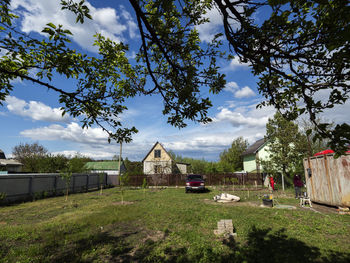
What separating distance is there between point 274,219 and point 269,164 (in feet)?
51.6

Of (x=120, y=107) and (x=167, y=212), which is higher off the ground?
(x=120, y=107)

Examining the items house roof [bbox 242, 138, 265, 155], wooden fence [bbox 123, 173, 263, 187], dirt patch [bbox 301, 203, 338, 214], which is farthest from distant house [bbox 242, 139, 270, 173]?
dirt patch [bbox 301, 203, 338, 214]

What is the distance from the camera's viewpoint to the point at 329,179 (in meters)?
9.87

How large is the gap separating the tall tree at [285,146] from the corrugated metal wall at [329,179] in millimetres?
9497

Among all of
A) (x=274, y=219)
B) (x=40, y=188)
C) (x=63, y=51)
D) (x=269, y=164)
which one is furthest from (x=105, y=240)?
(x=269, y=164)

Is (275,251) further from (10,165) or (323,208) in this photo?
(10,165)

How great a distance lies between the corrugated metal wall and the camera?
8977 mm

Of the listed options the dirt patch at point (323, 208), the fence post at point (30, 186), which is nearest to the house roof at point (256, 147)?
the dirt patch at point (323, 208)

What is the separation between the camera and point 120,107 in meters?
4.51

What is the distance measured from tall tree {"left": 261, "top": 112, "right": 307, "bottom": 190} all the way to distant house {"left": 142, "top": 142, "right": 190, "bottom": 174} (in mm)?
17157

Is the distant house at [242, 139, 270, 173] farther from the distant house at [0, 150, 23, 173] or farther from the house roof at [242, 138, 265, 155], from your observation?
the distant house at [0, 150, 23, 173]


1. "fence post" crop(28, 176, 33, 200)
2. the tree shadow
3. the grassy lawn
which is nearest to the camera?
the tree shadow

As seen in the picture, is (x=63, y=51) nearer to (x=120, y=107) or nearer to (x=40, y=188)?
(x=120, y=107)

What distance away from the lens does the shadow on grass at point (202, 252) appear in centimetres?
463
